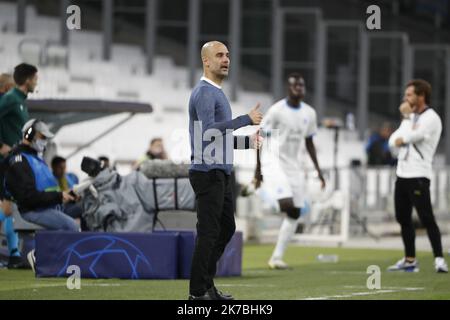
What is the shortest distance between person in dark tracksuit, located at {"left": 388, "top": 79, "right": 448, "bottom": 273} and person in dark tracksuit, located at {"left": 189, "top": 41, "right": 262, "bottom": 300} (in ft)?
14.2

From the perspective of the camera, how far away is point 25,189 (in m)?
13.7

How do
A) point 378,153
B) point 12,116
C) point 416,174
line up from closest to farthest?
point 416,174 → point 12,116 → point 378,153

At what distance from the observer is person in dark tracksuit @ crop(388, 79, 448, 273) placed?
46.7ft

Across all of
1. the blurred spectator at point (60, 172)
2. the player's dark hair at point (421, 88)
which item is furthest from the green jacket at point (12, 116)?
the player's dark hair at point (421, 88)

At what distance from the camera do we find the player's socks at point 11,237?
1448cm

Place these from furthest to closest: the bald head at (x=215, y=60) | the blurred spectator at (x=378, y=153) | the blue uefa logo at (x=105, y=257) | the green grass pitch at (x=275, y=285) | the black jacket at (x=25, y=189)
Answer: the blurred spectator at (x=378, y=153) → the black jacket at (x=25, y=189) → the blue uefa logo at (x=105, y=257) → the green grass pitch at (x=275, y=285) → the bald head at (x=215, y=60)

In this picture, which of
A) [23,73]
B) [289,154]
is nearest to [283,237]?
[289,154]

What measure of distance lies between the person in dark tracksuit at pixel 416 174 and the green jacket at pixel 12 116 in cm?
416

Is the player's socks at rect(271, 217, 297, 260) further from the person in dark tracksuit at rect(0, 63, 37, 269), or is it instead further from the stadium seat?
the person in dark tracksuit at rect(0, 63, 37, 269)

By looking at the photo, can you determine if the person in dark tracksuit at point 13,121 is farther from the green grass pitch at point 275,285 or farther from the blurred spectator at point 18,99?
the green grass pitch at point 275,285

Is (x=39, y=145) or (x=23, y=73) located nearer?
(x=39, y=145)

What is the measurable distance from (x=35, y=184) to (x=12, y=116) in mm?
1296

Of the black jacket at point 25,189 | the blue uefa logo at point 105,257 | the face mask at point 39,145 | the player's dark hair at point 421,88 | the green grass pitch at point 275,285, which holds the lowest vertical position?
the green grass pitch at point 275,285

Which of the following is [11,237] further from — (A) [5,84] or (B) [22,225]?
(A) [5,84]
